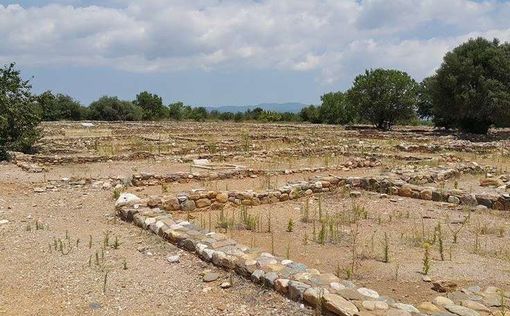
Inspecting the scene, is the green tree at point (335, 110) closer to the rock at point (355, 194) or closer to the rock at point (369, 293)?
the rock at point (355, 194)

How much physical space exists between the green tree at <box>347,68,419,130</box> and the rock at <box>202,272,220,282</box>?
31.4 metres

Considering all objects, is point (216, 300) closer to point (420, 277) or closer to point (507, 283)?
point (420, 277)

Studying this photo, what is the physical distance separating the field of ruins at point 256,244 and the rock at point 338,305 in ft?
0.06

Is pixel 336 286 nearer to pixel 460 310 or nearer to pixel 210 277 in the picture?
pixel 460 310

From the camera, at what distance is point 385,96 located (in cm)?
3512

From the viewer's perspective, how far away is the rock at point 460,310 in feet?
14.4

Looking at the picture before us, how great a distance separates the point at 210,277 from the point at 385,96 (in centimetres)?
3152

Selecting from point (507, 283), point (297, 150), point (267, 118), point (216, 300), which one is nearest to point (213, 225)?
point (216, 300)

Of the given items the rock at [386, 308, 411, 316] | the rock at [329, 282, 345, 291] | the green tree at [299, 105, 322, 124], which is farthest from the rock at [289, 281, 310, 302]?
the green tree at [299, 105, 322, 124]

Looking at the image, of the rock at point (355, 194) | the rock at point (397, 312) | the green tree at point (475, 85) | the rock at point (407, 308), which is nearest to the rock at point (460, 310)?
the rock at point (407, 308)

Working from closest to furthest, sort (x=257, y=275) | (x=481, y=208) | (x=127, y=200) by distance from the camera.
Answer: (x=257, y=275) → (x=127, y=200) → (x=481, y=208)

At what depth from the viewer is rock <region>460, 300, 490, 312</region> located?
4570 mm

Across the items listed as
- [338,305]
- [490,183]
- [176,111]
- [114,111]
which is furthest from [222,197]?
[176,111]

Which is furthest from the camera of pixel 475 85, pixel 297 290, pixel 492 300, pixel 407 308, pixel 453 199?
pixel 475 85
